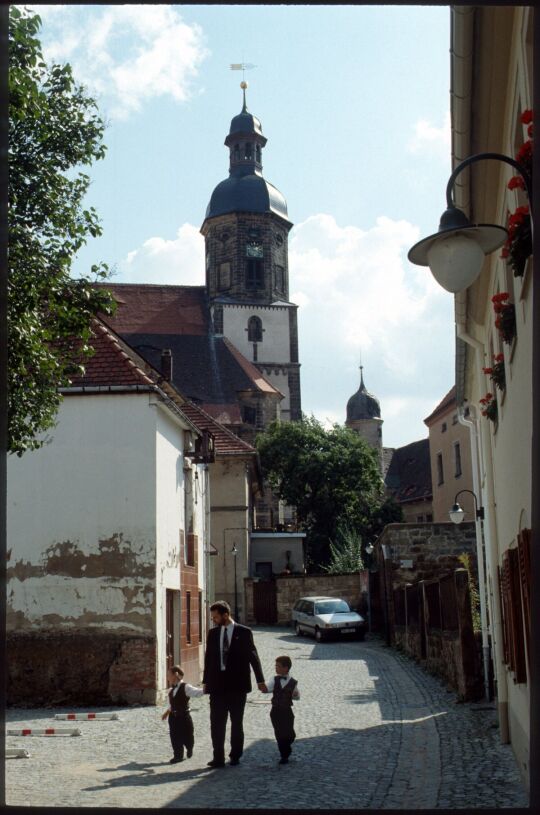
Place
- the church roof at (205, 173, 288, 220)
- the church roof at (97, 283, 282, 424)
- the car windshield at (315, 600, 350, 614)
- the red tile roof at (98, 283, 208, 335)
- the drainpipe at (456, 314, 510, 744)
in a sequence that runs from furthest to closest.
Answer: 1. the church roof at (205, 173, 288, 220)
2. the red tile roof at (98, 283, 208, 335)
3. the church roof at (97, 283, 282, 424)
4. the car windshield at (315, 600, 350, 614)
5. the drainpipe at (456, 314, 510, 744)

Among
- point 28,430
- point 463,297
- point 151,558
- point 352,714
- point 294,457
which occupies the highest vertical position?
point 294,457

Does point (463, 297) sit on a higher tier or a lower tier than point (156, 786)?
higher

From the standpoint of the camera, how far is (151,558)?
57.7 ft

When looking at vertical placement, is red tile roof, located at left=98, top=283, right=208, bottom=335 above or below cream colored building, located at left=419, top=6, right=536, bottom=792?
above

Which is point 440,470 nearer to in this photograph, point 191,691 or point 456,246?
point 191,691

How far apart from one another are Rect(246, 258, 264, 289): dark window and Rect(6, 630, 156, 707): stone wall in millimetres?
58059

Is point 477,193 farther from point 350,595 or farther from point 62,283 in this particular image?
point 350,595

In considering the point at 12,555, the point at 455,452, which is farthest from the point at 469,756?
the point at 455,452

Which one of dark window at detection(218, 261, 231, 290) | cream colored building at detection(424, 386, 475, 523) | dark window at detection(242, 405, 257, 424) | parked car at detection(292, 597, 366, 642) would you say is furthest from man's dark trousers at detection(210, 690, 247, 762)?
dark window at detection(218, 261, 231, 290)

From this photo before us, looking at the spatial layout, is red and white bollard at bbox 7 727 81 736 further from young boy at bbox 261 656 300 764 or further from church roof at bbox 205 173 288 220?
church roof at bbox 205 173 288 220

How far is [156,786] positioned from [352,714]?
6440 millimetres

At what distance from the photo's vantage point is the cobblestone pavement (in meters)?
8.46

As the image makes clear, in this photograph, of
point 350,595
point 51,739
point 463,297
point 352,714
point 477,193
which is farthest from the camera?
point 350,595

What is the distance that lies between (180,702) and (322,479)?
163 ft
